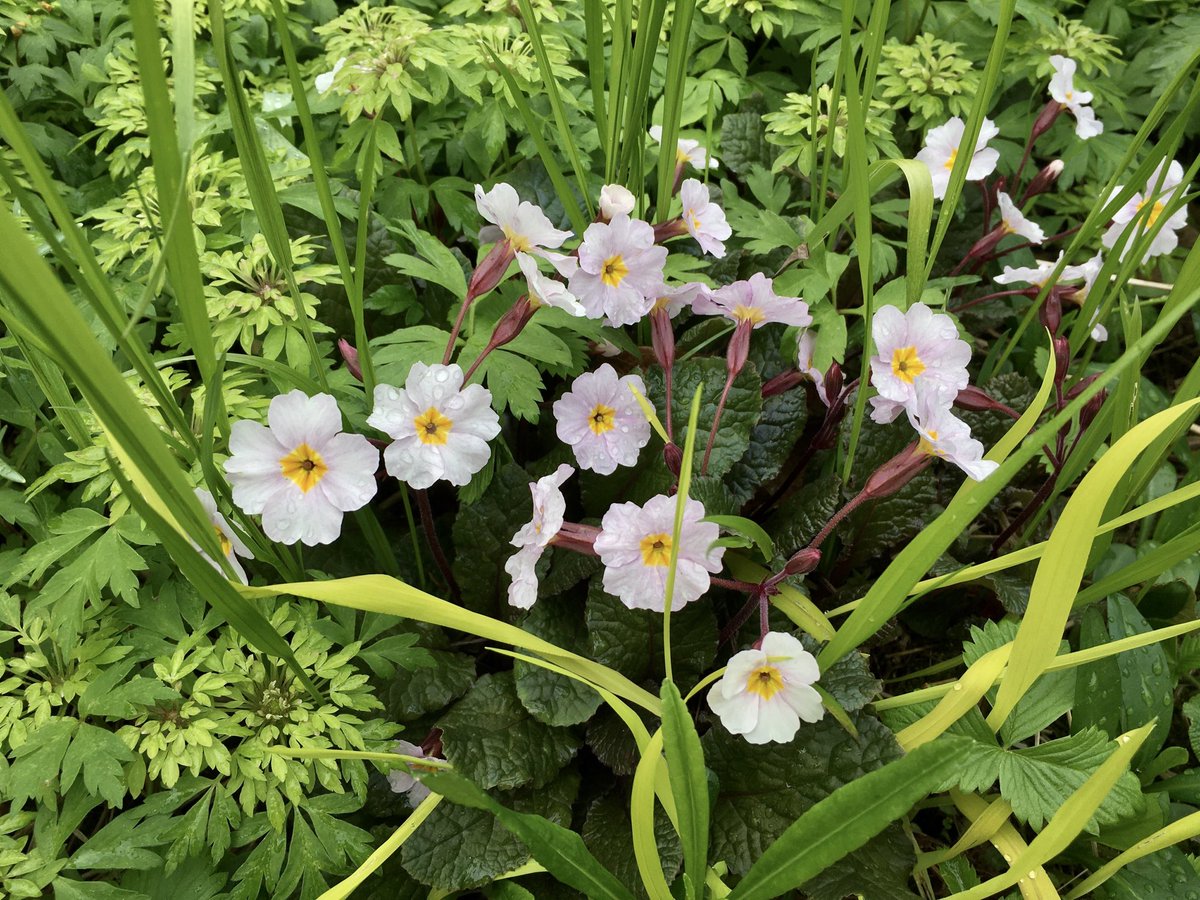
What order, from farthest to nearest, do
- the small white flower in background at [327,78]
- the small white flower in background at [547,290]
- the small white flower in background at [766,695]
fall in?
the small white flower in background at [327,78] → the small white flower in background at [547,290] → the small white flower in background at [766,695]

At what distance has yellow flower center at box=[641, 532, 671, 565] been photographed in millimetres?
1137

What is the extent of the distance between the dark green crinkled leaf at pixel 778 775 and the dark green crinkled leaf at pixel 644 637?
0.13m

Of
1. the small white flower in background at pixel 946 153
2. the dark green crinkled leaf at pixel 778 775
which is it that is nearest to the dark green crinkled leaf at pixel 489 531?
the dark green crinkled leaf at pixel 778 775

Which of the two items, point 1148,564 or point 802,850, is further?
point 1148,564

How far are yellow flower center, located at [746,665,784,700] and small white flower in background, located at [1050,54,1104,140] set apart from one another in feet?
4.98

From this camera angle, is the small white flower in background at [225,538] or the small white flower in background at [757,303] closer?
the small white flower in background at [225,538]

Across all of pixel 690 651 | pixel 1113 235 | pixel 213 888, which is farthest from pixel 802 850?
pixel 1113 235

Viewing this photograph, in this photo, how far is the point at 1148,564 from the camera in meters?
1.25

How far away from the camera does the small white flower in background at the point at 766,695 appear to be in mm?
1058

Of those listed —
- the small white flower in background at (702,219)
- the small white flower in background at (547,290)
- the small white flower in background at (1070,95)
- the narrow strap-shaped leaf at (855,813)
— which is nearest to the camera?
the narrow strap-shaped leaf at (855,813)

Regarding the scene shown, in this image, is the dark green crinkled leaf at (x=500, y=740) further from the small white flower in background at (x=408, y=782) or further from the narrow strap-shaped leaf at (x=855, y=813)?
the narrow strap-shaped leaf at (x=855, y=813)

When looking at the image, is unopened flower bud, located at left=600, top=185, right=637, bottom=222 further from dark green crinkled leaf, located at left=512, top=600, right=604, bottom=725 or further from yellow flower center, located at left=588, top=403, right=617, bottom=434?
dark green crinkled leaf, located at left=512, top=600, right=604, bottom=725

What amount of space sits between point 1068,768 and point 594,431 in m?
0.82

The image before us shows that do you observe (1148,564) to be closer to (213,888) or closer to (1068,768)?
(1068,768)
